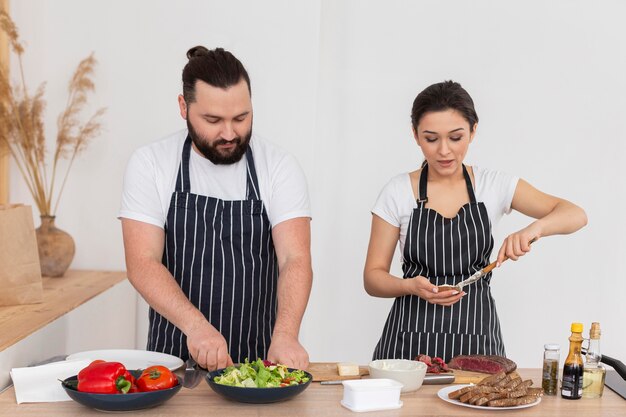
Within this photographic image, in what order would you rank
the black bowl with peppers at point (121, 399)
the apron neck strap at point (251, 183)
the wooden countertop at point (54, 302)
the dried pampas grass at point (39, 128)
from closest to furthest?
the black bowl with peppers at point (121, 399), the wooden countertop at point (54, 302), the apron neck strap at point (251, 183), the dried pampas grass at point (39, 128)

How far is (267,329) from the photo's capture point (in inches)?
115

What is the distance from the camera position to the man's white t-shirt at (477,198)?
298 cm

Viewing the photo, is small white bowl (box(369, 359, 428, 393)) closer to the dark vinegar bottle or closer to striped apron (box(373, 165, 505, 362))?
the dark vinegar bottle

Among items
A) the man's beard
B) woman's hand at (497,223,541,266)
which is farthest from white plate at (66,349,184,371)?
woman's hand at (497,223,541,266)

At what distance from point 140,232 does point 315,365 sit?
2.35 ft

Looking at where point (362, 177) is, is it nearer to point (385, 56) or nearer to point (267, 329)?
point (385, 56)

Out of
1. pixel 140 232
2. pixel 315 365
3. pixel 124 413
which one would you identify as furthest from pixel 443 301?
pixel 124 413

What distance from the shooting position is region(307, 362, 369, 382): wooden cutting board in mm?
2324

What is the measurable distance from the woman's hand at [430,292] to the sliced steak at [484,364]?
1.00ft

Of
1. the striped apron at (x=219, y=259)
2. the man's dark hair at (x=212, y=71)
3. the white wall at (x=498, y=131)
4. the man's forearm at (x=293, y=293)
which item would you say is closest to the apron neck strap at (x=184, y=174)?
the striped apron at (x=219, y=259)

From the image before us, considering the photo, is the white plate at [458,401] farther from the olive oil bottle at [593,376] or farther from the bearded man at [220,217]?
the bearded man at [220,217]

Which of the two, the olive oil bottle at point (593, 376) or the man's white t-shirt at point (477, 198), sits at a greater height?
the man's white t-shirt at point (477, 198)

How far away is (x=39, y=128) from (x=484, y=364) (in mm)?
2492

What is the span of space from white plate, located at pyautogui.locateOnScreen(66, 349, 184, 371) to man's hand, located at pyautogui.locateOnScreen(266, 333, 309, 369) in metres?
0.28
